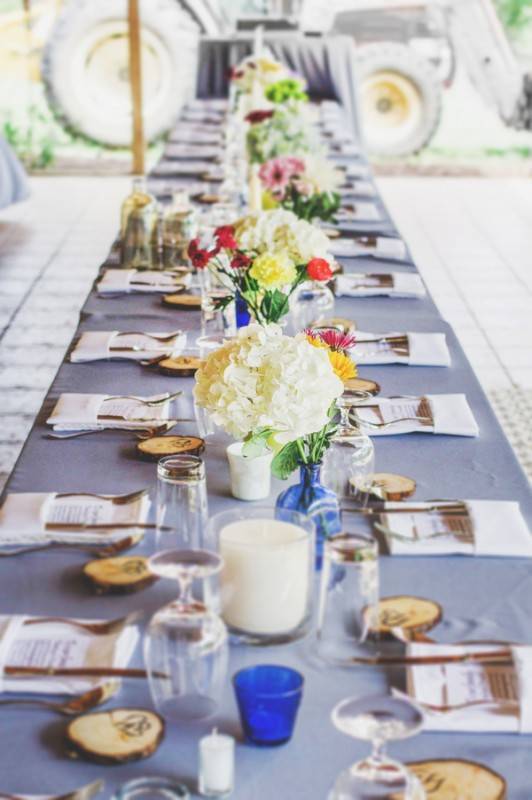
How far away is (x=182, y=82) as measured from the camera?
30.9 feet

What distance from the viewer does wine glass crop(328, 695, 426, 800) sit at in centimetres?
116

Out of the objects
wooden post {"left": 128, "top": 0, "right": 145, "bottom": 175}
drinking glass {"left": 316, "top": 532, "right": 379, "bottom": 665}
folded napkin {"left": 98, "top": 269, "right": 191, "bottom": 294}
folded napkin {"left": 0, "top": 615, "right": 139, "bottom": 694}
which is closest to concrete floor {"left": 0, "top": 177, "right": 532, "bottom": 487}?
wooden post {"left": 128, "top": 0, "right": 145, "bottom": 175}

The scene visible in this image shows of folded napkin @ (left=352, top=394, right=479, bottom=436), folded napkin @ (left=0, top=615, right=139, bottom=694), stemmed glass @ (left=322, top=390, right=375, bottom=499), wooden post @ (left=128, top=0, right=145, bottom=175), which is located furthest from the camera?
wooden post @ (left=128, top=0, right=145, bottom=175)

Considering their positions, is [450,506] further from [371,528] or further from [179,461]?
[179,461]

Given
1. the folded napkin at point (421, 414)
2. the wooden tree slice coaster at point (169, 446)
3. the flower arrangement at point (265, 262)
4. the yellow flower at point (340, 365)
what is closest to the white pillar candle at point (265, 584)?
the yellow flower at point (340, 365)

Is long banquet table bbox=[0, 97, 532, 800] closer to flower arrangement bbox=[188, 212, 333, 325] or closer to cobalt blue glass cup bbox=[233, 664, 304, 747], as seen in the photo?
cobalt blue glass cup bbox=[233, 664, 304, 747]

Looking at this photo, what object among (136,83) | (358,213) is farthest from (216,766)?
(136,83)

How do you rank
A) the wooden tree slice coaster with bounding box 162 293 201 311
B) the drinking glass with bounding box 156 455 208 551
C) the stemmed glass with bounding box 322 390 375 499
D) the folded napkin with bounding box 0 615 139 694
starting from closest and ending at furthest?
1. the folded napkin with bounding box 0 615 139 694
2. the drinking glass with bounding box 156 455 208 551
3. the stemmed glass with bounding box 322 390 375 499
4. the wooden tree slice coaster with bounding box 162 293 201 311

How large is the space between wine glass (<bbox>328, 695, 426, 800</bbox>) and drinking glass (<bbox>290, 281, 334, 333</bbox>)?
5.42 ft

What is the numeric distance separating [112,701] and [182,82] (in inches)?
334

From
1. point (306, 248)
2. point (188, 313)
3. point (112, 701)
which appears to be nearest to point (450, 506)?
point (112, 701)

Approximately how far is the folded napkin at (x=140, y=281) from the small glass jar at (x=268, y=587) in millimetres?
1864

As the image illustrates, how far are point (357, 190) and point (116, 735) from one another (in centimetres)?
367

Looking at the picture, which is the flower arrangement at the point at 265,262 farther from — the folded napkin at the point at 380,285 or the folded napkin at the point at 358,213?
the folded napkin at the point at 358,213
